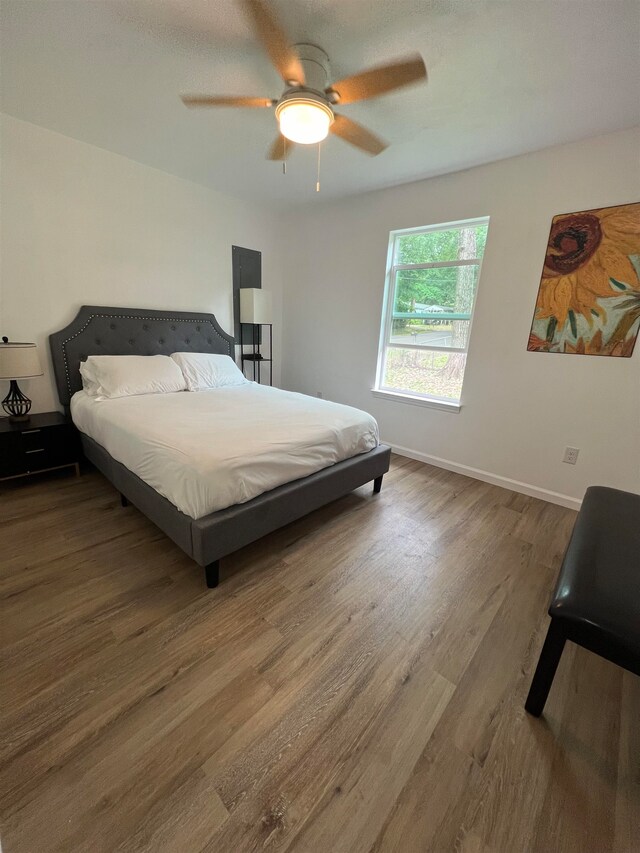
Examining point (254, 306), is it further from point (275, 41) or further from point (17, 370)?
point (275, 41)

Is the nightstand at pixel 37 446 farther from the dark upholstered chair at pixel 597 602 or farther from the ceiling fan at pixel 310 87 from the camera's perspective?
the dark upholstered chair at pixel 597 602

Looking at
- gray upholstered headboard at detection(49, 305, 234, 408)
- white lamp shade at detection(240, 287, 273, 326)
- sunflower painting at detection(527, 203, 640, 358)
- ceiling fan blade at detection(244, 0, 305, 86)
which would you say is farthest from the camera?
white lamp shade at detection(240, 287, 273, 326)

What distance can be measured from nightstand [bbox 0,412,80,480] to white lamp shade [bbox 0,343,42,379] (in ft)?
1.22

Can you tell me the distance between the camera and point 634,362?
2.27 m

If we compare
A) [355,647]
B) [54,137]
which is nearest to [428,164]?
[54,137]

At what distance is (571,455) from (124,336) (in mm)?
3914

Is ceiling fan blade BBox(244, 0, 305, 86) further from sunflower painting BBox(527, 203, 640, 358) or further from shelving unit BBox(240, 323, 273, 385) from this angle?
shelving unit BBox(240, 323, 273, 385)

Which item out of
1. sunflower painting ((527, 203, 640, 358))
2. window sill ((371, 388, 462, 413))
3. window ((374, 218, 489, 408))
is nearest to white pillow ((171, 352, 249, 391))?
window sill ((371, 388, 462, 413))

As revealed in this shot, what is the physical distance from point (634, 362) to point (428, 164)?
2.12 metres

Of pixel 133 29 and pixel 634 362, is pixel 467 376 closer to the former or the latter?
pixel 634 362

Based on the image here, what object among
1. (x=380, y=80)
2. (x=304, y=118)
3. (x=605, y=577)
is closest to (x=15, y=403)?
(x=304, y=118)

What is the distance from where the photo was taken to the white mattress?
A: 163 cm

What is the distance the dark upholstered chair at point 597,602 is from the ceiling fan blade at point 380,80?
6.62ft

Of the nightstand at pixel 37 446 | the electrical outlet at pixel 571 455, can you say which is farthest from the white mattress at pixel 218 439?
the electrical outlet at pixel 571 455
